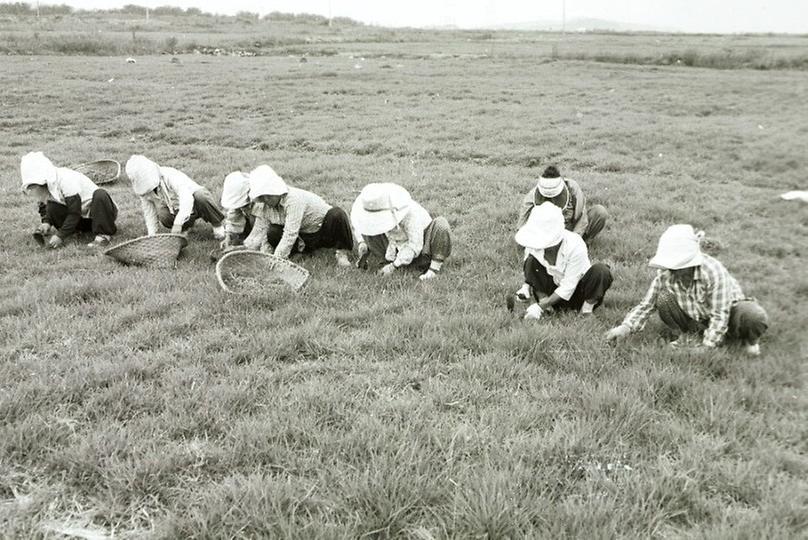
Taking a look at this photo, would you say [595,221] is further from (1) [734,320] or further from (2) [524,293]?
(1) [734,320]

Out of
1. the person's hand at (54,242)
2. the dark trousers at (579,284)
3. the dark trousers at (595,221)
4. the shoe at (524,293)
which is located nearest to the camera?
the dark trousers at (579,284)

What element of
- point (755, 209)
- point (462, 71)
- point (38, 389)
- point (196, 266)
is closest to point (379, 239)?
point (196, 266)

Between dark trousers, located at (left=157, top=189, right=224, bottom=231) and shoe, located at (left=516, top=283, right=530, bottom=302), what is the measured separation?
12.4 ft

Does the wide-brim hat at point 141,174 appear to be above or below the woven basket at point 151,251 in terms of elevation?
above

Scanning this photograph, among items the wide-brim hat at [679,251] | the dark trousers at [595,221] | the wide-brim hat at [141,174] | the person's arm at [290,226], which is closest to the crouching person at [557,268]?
the wide-brim hat at [679,251]

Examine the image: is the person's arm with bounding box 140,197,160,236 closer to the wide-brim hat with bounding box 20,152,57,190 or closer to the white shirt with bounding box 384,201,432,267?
the wide-brim hat with bounding box 20,152,57,190

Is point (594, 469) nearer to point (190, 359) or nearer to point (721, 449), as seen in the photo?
point (721, 449)

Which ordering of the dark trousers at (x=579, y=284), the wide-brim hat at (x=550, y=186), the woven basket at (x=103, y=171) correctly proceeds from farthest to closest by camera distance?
the woven basket at (x=103, y=171) → the wide-brim hat at (x=550, y=186) → the dark trousers at (x=579, y=284)

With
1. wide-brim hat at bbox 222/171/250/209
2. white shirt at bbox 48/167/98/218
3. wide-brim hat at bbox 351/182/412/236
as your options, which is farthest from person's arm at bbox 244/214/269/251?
white shirt at bbox 48/167/98/218

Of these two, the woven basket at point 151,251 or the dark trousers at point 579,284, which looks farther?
the woven basket at point 151,251

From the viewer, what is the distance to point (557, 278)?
4.90m

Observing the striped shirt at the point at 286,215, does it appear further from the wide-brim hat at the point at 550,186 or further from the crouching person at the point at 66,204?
the wide-brim hat at the point at 550,186

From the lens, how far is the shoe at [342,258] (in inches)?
240

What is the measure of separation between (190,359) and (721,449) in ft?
10.8
